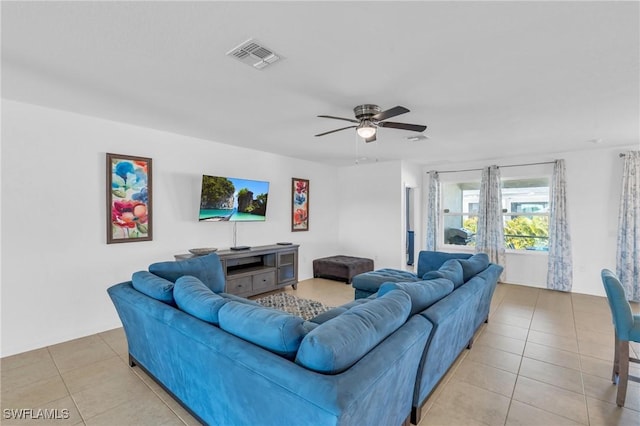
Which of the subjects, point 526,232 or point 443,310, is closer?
point 443,310

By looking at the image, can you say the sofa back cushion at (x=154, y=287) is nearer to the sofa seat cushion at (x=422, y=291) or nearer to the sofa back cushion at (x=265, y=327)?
the sofa back cushion at (x=265, y=327)

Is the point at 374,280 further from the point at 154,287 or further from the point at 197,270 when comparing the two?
the point at 154,287

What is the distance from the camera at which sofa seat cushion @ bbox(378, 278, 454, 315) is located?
2.02 meters

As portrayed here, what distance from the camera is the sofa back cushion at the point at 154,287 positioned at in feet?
7.19

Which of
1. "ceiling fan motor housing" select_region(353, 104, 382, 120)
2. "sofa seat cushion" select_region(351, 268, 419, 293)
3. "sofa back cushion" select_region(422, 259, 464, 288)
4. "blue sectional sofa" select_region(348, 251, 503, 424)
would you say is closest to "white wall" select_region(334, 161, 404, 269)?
"sofa seat cushion" select_region(351, 268, 419, 293)

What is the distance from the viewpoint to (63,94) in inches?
108

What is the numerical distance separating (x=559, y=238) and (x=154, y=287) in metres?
6.23

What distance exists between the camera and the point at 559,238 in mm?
5230

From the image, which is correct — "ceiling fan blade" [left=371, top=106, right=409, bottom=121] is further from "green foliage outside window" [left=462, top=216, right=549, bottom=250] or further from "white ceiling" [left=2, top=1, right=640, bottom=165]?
"green foliage outside window" [left=462, top=216, right=549, bottom=250]

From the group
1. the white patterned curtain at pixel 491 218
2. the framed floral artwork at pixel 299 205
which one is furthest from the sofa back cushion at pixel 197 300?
the white patterned curtain at pixel 491 218

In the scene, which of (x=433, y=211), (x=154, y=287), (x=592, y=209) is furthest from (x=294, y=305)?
(x=592, y=209)

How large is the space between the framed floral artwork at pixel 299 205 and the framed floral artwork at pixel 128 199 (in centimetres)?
267

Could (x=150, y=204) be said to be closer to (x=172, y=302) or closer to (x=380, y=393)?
(x=172, y=302)

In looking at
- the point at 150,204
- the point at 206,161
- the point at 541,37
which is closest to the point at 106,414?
the point at 150,204
